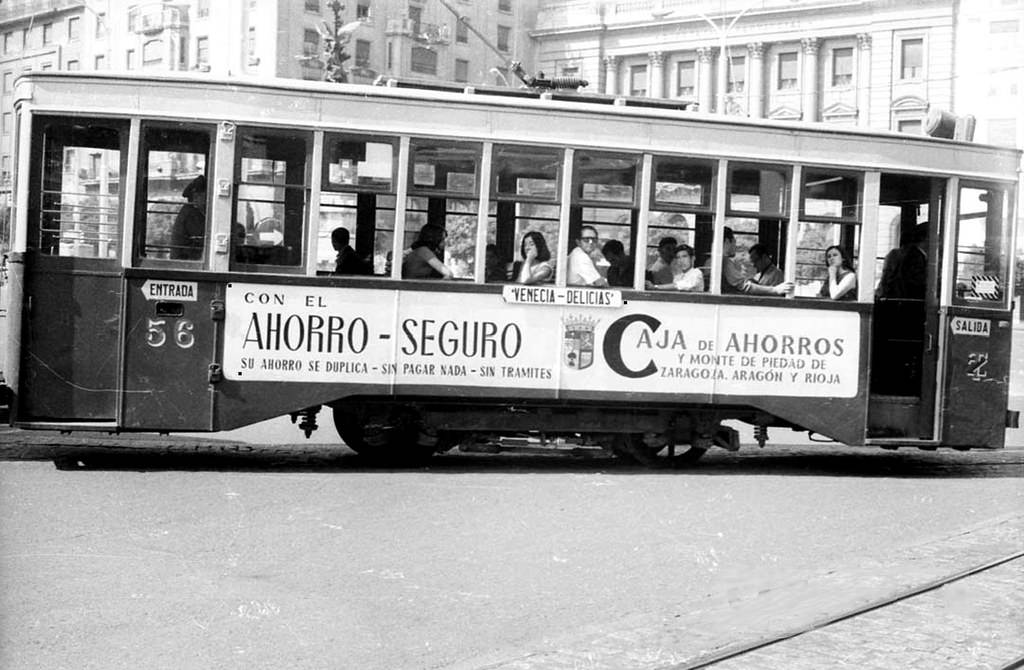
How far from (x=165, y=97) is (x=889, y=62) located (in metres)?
34.0

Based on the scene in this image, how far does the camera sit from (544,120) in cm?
1186

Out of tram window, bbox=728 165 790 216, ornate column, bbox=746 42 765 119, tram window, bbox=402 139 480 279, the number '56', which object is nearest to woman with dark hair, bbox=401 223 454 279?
tram window, bbox=402 139 480 279

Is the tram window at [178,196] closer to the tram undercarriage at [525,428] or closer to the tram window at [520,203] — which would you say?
the tram undercarriage at [525,428]

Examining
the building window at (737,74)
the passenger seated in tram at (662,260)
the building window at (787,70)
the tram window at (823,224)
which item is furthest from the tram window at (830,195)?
the building window at (787,70)

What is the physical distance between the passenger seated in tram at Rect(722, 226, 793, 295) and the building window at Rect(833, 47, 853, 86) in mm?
36485

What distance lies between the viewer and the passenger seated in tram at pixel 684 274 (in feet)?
39.9

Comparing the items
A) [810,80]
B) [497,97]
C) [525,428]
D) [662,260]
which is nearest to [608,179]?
[662,260]

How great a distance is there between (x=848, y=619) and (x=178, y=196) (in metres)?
6.45

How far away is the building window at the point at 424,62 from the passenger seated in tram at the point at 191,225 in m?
9.33

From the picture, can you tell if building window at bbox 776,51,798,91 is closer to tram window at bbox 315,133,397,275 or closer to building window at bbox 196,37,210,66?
A: building window at bbox 196,37,210,66

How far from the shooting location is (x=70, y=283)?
36.5 feet

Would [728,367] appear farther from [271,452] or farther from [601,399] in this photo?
[271,452]

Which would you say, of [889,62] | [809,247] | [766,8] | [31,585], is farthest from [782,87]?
[31,585]

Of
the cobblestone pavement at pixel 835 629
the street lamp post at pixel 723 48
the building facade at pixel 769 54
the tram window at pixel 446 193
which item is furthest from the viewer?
the building facade at pixel 769 54
